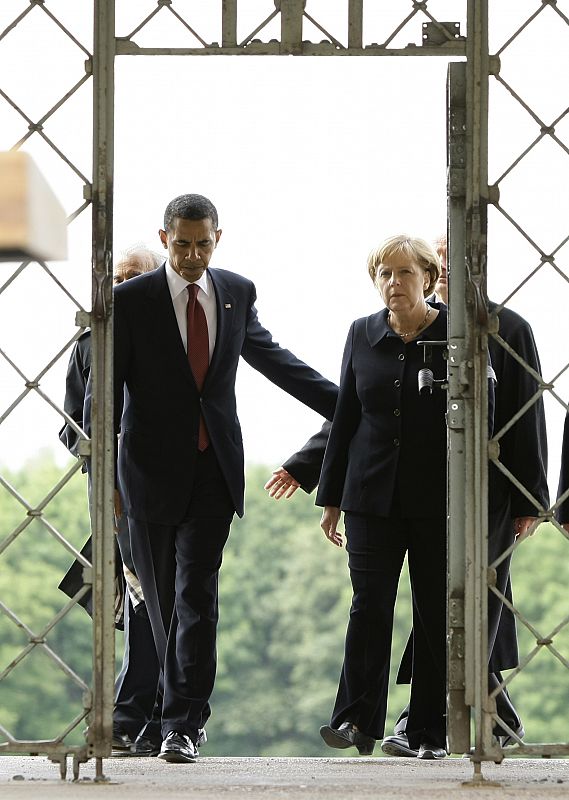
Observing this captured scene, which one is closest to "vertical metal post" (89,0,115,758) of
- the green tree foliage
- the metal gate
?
the metal gate

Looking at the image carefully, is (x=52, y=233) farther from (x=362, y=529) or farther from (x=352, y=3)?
(x=362, y=529)

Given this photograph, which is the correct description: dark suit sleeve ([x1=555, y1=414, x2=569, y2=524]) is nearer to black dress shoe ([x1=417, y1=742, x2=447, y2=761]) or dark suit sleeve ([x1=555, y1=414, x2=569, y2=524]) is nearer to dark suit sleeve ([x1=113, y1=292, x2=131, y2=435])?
black dress shoe ([x1=417, y1=742, x2=447, y2=761])

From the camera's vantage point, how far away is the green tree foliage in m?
35.7

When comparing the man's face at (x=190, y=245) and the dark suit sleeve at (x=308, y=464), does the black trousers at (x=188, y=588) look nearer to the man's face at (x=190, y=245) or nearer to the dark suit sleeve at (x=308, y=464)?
the dark suit sleeve at (x=308, y=464)

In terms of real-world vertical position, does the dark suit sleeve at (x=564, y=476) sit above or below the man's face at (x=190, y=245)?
below

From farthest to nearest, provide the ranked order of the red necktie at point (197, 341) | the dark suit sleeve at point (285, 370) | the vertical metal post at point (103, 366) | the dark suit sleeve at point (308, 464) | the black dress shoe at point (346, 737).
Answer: the dark suit sleeve at point (308, 464) < the dark suit sleeve at point (285, 370) < the red necktie at point (197, 341) < the black dress shoe at point (346, 737) < the vertical metal post at point (103, 366)

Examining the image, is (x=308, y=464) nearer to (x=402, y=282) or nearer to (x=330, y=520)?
(x=330, y=520)

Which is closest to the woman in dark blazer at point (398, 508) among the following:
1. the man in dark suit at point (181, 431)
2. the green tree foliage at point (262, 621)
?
the man in dark suit at point (181, 431)

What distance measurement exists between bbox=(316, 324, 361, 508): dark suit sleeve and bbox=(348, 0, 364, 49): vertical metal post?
1.30 meters

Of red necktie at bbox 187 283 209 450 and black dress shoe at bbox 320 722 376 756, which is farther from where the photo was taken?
red necktie at bbox 187 283 209 450

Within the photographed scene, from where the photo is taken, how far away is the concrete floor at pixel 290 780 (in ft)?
14.6

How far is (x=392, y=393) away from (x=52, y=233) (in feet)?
11.1

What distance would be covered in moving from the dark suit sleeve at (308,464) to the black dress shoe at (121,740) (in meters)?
1.17

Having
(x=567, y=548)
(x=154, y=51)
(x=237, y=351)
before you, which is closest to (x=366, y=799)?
(x=237, y=351)
